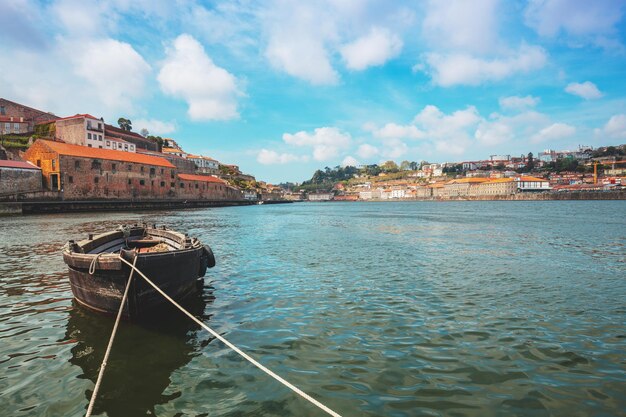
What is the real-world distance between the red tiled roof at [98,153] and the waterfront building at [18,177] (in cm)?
450

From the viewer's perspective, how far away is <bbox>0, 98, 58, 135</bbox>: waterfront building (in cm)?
7519

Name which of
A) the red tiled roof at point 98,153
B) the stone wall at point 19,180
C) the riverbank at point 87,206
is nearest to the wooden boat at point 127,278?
the riverbank at point 87,206

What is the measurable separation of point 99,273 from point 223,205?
96.5 meters

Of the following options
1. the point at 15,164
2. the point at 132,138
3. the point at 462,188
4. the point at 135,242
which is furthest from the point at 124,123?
the point at 462,188

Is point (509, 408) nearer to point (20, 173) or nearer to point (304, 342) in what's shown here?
point (304, 342)

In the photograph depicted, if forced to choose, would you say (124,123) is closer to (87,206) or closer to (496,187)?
(87,206)

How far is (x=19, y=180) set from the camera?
2004 inches

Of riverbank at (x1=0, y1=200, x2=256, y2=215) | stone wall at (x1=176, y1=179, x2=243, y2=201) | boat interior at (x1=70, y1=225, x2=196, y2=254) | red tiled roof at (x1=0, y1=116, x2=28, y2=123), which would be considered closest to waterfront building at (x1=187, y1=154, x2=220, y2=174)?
stone wall at (x1=176, y1=179, x2=243, y2=201)

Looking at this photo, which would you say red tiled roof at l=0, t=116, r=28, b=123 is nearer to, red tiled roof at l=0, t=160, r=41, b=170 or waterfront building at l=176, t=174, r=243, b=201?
red tiled roof at l=0, t=160, r=41, b=170

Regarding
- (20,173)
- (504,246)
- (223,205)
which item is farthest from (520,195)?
(20,173)

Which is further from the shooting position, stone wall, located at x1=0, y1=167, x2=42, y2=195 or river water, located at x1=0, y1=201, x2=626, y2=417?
stone wall, located at x1=0, y1=167, x2=42, y2=195

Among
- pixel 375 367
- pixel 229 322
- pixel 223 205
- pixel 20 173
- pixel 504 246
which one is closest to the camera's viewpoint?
pixel 375 367

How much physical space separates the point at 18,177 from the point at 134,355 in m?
59.8

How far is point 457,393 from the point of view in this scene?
5.14 meters
